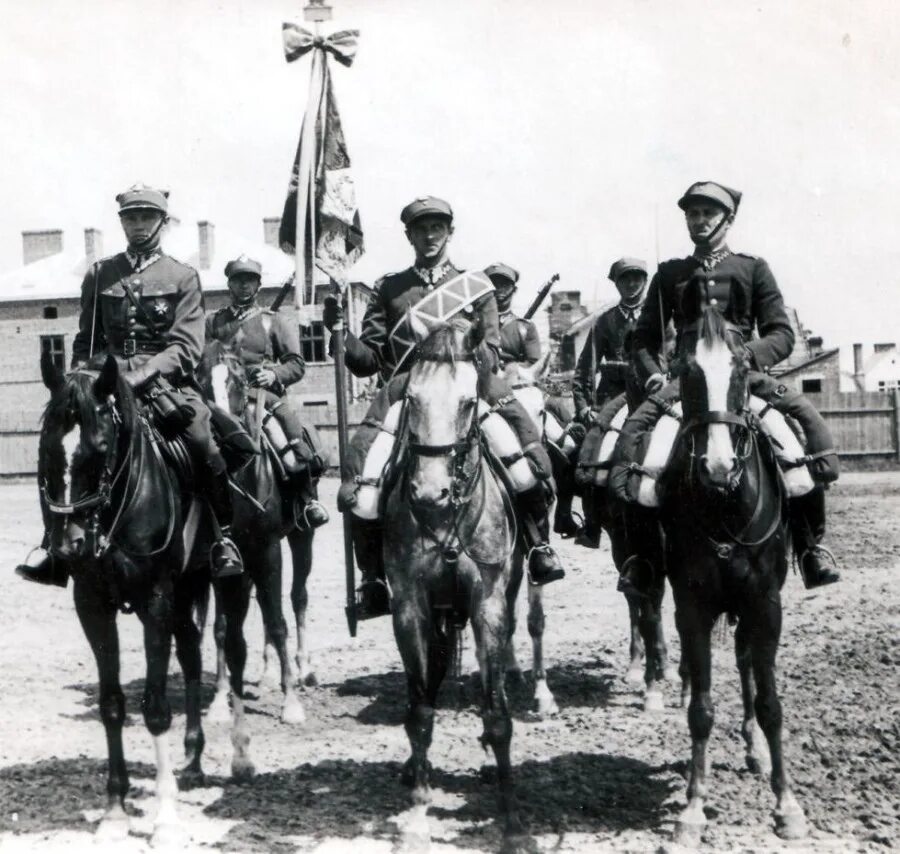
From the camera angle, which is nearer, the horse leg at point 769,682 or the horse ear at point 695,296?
the horse ear at point 695,296

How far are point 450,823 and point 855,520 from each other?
14662 mm

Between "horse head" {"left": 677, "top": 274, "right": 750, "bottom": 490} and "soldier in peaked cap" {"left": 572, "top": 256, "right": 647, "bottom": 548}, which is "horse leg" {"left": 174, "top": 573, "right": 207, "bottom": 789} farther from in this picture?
"soldier in peaked cap" {"left": 572, "top": 256, "right": 647, "bottom": 548}

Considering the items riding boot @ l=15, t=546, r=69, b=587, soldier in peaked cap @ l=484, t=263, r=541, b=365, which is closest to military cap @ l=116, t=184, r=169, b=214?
riding boot @ l=15, t=546, r=69, b=587

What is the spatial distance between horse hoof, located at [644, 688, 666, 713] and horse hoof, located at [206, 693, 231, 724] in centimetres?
327

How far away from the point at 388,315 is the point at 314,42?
3.34m

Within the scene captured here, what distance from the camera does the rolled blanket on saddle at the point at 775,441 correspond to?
21.2 ft

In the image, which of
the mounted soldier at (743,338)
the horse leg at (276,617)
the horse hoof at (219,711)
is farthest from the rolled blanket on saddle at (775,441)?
the horse hoof at (219,711)

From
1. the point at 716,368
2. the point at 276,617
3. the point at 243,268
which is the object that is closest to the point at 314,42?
the point at 243,268

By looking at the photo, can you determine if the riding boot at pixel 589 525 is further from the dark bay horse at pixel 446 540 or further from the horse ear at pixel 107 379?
the horse ear at pixel 107 379

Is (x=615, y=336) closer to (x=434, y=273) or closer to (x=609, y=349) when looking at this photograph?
(x=609, y=349)

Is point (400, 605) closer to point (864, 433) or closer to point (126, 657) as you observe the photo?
point (126, 657)

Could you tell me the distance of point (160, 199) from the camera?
727cm

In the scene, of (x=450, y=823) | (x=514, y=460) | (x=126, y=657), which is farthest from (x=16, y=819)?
(x=126, y=657)

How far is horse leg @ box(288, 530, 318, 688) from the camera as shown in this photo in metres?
9.92
